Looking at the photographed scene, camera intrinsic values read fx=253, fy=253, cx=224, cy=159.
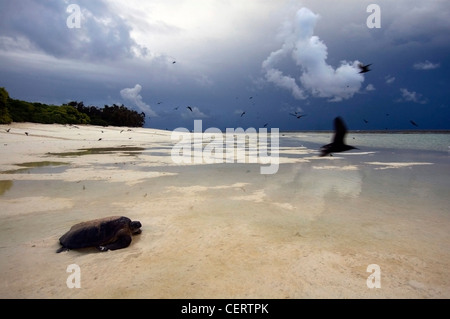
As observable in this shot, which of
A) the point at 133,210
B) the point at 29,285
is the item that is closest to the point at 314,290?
the point at 29,285

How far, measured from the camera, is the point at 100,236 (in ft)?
17.7

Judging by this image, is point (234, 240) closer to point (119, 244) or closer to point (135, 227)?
point (135, 227)

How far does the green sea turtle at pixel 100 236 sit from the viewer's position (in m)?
5.27

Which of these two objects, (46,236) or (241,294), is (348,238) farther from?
(46,236)

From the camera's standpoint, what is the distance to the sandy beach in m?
4.02

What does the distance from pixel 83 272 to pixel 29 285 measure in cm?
75

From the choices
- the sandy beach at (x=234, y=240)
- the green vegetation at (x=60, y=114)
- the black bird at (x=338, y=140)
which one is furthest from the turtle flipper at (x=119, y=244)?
the green vegetation at (x=60, y=114)

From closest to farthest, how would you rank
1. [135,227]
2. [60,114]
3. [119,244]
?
[119,244] < [135,227] < [60,114]

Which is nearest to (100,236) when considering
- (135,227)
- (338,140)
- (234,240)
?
(135,227)

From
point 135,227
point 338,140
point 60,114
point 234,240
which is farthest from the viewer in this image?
point 60,114

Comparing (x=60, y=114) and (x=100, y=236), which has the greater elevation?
(x=60, y=114)

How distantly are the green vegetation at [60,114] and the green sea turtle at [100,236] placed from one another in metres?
46.4

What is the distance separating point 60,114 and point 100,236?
63.0 m

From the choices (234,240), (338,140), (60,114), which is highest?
(60,114)
